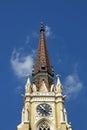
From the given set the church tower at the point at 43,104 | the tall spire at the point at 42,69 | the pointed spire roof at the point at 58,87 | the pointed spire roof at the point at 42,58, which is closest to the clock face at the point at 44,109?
the church tower at the point at 43,104

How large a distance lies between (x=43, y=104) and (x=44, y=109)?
3.31 feet

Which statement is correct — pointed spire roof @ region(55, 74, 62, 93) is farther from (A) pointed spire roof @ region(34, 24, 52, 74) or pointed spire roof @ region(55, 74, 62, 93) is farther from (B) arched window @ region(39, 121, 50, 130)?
(B) arched window @ region(39, 121, 50, 130)

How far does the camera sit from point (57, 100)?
7319 centimetres

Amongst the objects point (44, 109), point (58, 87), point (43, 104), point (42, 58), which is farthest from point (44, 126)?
point (42, 58)

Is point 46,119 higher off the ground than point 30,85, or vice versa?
point 30,85

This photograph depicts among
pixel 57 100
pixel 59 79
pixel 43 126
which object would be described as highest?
pixel 59 79

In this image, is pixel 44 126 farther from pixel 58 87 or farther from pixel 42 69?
pixel 42 69

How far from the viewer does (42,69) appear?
261 ft

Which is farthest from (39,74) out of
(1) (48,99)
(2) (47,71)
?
(1) (48,99)

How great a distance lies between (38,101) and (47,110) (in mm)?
2107

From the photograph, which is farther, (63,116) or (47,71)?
(47,71)

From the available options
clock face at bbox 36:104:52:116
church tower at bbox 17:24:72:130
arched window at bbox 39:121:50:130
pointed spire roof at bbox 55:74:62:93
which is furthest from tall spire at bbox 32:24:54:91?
arched window at bbox 39:121:50:130

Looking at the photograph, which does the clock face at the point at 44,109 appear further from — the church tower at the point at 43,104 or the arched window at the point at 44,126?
the arched window at the point at 44,126

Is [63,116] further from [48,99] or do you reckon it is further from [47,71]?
[47,71]
